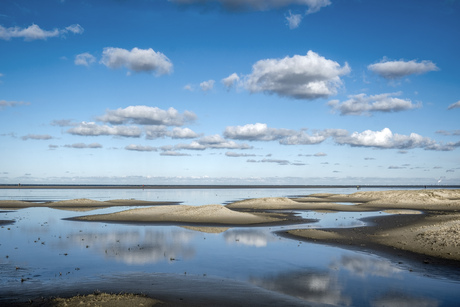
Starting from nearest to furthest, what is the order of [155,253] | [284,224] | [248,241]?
[155,253] < [248,241] < [284,224]

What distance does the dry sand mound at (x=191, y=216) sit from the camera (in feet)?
162

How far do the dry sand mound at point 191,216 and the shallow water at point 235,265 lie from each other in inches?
508

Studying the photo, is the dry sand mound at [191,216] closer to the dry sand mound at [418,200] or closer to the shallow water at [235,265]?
the shallow water at [235,265]

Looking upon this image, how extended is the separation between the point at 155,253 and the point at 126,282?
26.2 ft

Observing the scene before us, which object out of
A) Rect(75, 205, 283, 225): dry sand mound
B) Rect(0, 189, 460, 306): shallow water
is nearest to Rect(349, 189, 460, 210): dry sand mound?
Rect(75, 205, 283, 225): dry sand mound

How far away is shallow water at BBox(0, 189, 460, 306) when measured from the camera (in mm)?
17359

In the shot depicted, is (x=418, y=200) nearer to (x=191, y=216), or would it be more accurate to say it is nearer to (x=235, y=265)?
(x=191, y=216)

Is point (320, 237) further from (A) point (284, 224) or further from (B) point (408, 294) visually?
(B) point (408, 294)

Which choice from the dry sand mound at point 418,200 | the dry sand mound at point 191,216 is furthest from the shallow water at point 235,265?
the dry sand mound at point 418,200

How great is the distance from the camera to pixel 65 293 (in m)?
16.7

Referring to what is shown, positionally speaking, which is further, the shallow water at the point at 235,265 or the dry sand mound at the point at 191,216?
the dry sand mound at the point at 191,216

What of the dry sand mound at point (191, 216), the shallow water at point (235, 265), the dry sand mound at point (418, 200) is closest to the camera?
the shallow water at point (235, 265)

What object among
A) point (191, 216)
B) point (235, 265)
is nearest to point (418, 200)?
point (191, 216)

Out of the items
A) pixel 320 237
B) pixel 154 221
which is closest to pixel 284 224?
pixel 320 237
